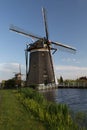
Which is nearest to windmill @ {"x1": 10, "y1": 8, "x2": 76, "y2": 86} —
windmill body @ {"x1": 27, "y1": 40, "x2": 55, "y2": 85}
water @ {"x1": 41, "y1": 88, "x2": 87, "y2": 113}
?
windmill body @ {"x1": 27, "y1": 40, "x2": 55, "y2": 85}

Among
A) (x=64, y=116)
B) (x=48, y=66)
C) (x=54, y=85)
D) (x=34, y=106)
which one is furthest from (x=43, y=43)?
(x=64, y=116)

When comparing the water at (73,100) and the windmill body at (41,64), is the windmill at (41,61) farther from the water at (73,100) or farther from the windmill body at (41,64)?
the water at (73,100)

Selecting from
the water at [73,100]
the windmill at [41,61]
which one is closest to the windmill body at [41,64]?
the windmill at [41,61]

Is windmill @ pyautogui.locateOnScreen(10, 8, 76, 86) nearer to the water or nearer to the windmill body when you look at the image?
the windmill body

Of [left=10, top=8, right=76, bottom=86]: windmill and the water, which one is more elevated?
[left=10, top=8, right=76, bottom=86]: windmill

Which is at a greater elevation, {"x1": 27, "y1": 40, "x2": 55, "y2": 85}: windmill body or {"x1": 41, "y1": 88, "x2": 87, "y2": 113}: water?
{"x1": 27, "y1": 40, "x2": 55, "y2": 85}: windmill body

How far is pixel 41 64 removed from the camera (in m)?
55.5

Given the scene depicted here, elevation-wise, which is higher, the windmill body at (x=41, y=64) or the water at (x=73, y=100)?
the windmill body at (x=41, y=64)

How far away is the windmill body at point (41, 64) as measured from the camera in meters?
55.4

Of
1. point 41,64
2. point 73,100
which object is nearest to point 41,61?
point 41,64

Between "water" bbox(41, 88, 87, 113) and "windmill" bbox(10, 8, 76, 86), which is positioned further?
"windmill" bbox(10, 8, 76, 86)

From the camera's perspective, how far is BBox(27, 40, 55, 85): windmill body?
2180 inches

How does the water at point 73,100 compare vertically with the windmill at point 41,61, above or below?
below

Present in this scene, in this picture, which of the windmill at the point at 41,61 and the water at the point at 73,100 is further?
the windmill at the point at 41,61
